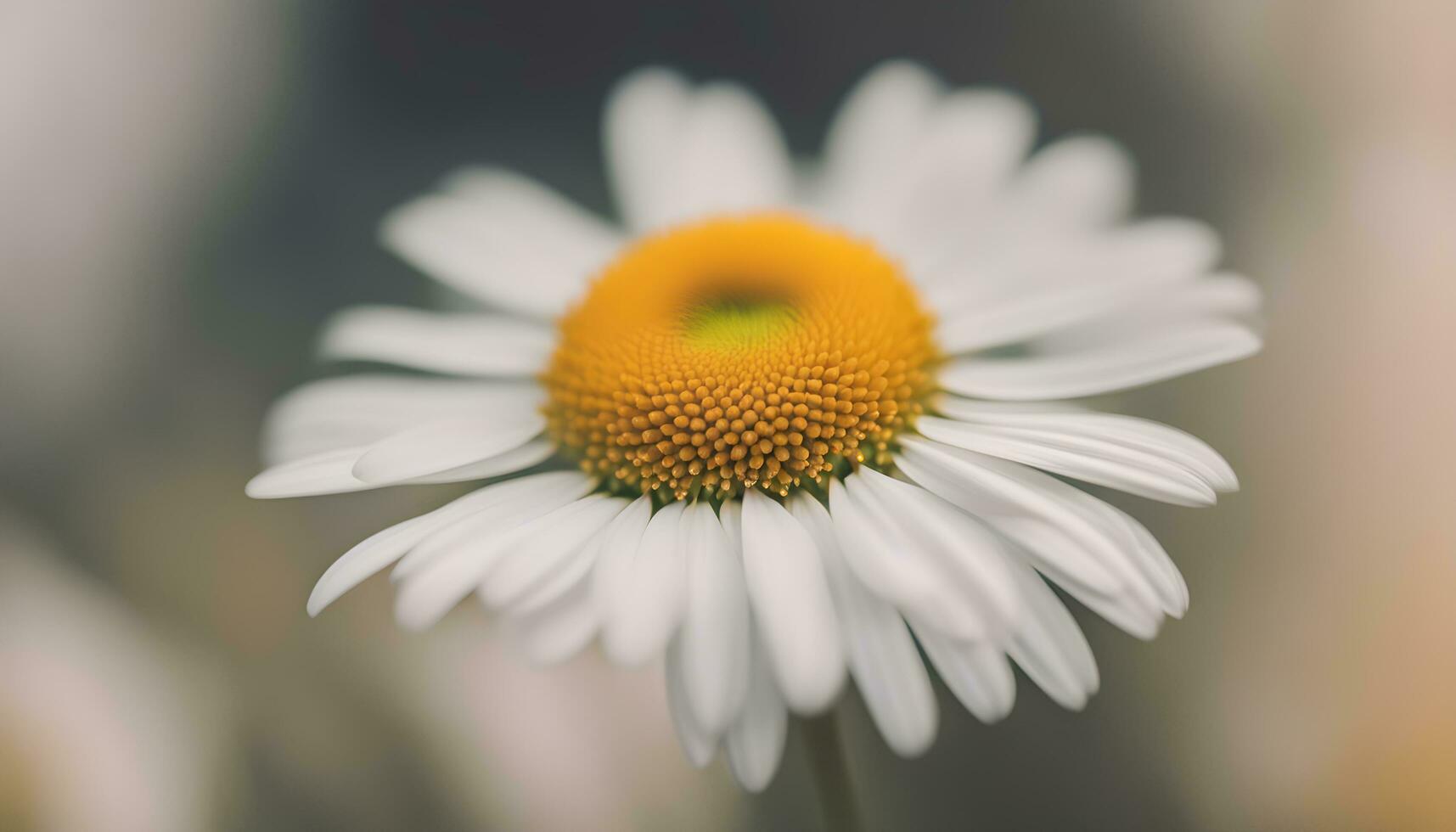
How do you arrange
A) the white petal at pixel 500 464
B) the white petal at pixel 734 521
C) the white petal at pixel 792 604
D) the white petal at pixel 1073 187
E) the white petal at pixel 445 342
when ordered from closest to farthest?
the white petal at pixel 792 604
the white petal at pixel 734 521
the white petal at pixel 500 464
the white petal at pixel 445 342
the white petal at pixel 1073 187

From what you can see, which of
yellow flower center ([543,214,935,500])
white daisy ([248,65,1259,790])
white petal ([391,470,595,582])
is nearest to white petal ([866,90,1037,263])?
white daisy ([248,65,1259,790])

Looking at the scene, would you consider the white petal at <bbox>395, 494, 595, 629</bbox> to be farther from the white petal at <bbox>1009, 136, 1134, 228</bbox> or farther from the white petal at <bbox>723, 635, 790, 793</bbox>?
the white petal at <bbox>1009, 136, 1134, 228</bbox>

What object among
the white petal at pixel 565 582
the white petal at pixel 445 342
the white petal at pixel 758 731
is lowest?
the white petal at pixel 758 731

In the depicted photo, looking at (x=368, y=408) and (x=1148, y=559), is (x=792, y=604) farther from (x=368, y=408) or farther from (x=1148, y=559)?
(x=368, y=408)

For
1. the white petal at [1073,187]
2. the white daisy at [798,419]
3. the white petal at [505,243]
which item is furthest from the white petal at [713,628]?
the white petal at [1073,187]

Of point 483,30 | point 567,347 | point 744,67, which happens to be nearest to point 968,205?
point 567,347

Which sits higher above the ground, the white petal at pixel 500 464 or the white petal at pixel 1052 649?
the white petal at pixel 500 464

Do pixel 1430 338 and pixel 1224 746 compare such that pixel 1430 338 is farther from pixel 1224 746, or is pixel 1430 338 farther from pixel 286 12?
pixel 286 12

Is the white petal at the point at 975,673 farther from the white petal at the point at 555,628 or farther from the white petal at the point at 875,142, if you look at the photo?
the white petal at the point at 875,142
